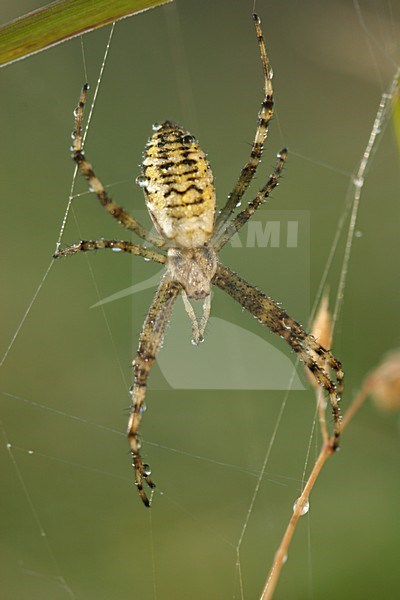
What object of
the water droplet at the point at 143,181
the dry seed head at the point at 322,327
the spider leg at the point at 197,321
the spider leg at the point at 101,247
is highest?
the water droplet at the point at 143,181

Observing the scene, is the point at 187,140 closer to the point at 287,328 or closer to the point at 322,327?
the point at 322,327

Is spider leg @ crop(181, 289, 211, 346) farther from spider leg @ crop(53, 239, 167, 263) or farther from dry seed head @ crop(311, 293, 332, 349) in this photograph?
dry seed head @ crop(311, 293, 332, 349)

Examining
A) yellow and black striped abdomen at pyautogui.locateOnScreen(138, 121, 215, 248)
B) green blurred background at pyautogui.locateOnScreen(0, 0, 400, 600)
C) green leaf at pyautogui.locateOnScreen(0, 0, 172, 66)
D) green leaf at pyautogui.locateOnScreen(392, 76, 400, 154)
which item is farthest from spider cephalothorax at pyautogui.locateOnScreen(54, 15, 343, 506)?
green blurred background at pyautogui.locateOnScreen(0, 0, 400, 600)

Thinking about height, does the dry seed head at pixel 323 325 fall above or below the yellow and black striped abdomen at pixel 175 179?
below

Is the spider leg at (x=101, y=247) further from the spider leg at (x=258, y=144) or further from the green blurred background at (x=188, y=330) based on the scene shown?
the green blurred background at (x=188, y=330)

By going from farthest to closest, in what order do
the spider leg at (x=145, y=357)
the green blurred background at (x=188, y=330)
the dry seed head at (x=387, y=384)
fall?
the green blurred background at (x=188, y=330), the spider leg at (x=145, y=357), the dry seed head at (x=387, y=384)

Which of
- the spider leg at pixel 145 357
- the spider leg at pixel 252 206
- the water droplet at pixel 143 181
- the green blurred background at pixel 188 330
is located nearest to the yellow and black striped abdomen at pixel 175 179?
Result: the water droplet at pixel 143 181

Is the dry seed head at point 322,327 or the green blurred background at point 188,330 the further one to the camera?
the green blurred background at point 188,330

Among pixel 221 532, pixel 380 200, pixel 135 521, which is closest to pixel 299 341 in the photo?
pixel 221 532

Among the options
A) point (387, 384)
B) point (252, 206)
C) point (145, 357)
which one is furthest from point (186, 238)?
point (387, 384)
